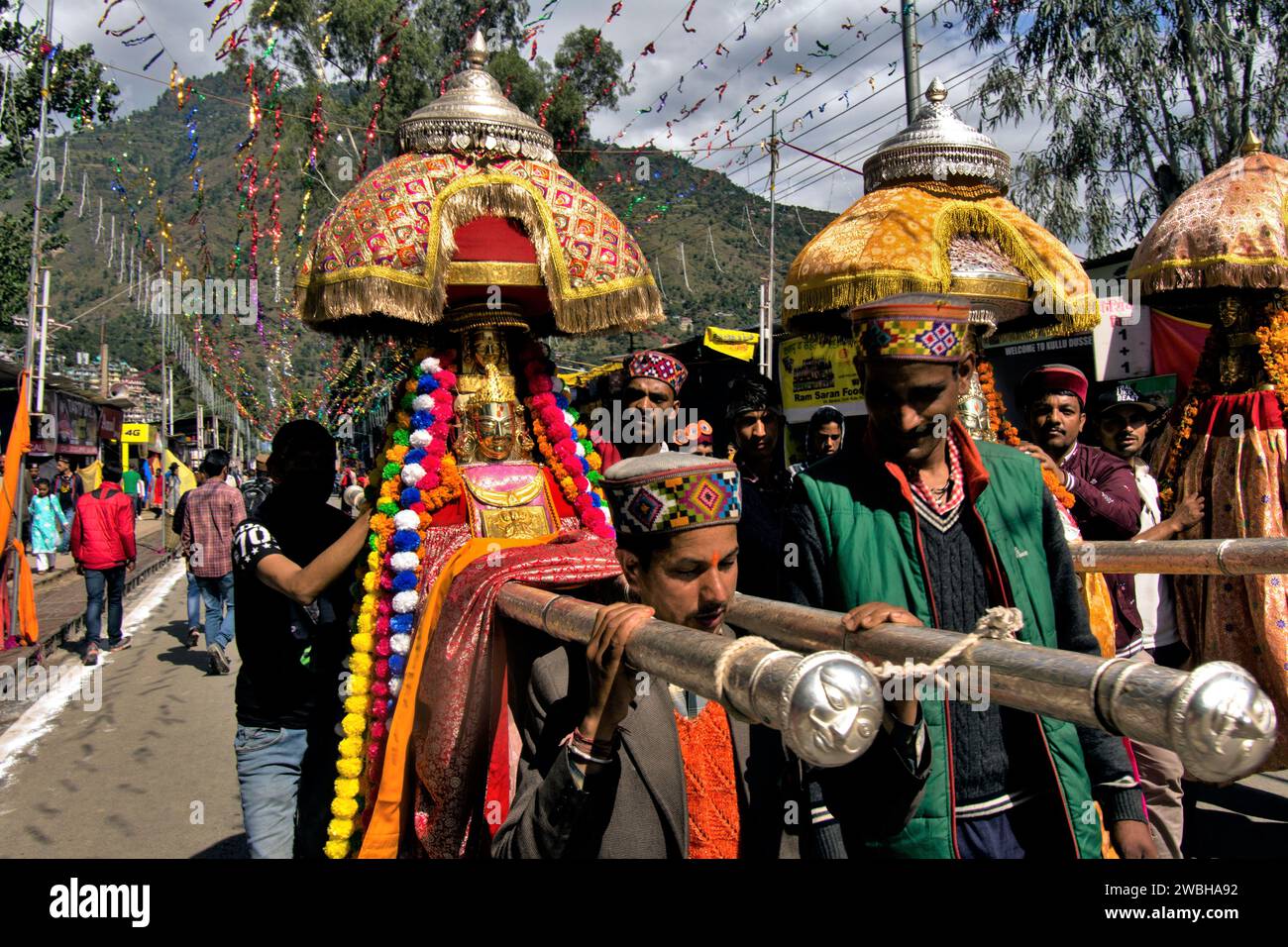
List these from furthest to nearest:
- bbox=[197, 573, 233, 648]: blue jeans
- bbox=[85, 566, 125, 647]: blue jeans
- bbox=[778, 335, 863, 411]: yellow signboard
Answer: bbox=[778, 335, 863, 411]: yellow signboard, bbox=[85, 566, 125, 647]: blue jeans, bbox=[197, 573, 233, 648]: blue jeans

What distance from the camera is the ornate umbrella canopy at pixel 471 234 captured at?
3.41m

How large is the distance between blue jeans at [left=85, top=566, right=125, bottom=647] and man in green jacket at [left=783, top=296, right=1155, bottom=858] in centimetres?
952

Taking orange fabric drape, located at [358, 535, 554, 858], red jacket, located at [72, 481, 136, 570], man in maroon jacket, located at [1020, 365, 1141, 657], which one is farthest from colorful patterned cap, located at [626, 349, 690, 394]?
red jacket, located at [72, 481, 136, 570]

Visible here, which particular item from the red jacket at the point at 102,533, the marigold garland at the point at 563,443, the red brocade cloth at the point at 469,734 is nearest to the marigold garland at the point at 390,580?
the marigold garland at the point at 563,443

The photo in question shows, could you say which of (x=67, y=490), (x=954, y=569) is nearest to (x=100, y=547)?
(x=954, y=569)

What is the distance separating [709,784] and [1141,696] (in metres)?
1.12

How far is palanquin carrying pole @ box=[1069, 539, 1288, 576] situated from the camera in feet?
7.70

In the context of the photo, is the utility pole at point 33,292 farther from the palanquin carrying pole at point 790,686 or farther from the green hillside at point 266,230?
the palanquin carrying pole at point 790,686

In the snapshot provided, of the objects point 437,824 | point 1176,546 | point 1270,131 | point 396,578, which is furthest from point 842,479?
point 1270,131

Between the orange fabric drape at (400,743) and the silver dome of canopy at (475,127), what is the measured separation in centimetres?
161

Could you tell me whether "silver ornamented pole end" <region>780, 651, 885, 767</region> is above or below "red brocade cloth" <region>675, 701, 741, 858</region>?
above

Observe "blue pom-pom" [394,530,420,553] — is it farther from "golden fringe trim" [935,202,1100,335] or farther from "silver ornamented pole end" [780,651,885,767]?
"golden fringe trim" [935,202,1100,335]

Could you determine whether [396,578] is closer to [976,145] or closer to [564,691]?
[564,691]

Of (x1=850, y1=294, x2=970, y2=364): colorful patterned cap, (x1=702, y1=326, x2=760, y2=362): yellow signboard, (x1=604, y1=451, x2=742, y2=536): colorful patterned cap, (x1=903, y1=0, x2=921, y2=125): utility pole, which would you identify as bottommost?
(x1=604, y1=451, x2=742, y2=536): colorful patterned cap
